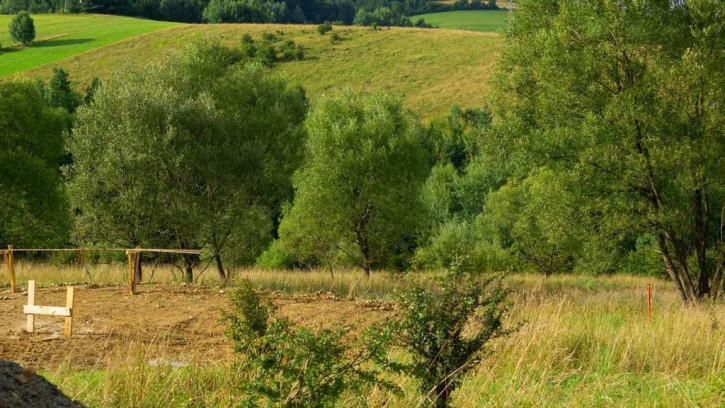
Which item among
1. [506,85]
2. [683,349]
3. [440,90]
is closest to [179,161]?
[506,85]

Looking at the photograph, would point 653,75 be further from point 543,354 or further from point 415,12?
point 415,12

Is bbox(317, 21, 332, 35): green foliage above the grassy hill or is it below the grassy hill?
above

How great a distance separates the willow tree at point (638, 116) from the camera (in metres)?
17.6

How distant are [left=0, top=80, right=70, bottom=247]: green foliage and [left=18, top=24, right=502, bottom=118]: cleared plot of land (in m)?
42.4

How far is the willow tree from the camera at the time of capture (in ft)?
57.9

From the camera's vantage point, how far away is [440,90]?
8738cm

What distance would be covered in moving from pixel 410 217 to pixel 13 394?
29836mm

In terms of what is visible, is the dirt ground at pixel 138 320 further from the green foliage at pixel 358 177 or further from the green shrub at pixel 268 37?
the green shrub at pixel 268 37

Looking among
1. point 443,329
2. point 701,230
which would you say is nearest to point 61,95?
point 701,230

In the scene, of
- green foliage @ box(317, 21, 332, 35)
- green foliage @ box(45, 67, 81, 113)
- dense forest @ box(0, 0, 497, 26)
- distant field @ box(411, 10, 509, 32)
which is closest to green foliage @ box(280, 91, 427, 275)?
green foliage @ box(45, 67, 81, 113)

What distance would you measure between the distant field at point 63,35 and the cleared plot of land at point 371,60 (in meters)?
2.73

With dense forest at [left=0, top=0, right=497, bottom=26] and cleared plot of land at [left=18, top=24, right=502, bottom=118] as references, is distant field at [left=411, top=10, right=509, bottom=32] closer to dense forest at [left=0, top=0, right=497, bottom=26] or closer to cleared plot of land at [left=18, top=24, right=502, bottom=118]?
dense forest at [left=0, top=0, right=497, bottom=26]

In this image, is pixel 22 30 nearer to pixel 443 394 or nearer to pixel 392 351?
pixel 392 351

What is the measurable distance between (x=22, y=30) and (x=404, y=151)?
77.1m
